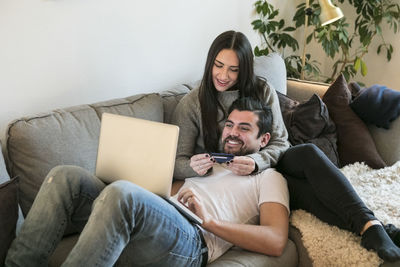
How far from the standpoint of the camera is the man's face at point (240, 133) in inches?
64.2

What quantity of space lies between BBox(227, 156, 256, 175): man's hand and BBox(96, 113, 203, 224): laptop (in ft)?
1.13

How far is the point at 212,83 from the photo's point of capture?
5.90 ft

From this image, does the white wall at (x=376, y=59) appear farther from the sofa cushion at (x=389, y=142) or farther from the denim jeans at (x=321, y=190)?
the denim jeans at (x=321, y=190)

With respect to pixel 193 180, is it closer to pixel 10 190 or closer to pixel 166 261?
pixel 166 261

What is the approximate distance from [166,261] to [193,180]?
0.48 meters

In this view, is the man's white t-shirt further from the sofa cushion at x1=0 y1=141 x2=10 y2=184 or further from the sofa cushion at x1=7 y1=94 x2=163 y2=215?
the sofa cushion at x1=0 y1=141 x2=10 y2=184

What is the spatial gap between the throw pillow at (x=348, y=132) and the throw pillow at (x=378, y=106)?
0.04 meters

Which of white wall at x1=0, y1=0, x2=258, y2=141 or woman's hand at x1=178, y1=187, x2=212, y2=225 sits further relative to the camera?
white wall at x1=0, y1=0, x2=258, y2=141

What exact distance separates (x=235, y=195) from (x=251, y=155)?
0.66 ft

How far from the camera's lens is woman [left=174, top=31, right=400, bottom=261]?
4.77 feet

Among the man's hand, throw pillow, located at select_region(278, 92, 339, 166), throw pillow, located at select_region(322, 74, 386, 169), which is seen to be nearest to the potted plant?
throw pillow, located at select_region(322, 74, 386, 169)

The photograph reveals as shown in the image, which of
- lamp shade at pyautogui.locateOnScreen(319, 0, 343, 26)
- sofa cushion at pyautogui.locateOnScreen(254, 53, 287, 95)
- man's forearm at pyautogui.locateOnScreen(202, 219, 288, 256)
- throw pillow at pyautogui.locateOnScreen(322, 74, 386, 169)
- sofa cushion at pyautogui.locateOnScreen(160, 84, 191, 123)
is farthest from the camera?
lamp shade at pyautogui.locateOnScreen(319, 0, 343, 26)

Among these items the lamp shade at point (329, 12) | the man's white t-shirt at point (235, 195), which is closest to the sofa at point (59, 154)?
the man's white t-shirt at point (235, 195)

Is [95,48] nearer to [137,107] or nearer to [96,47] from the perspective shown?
[96,47]
